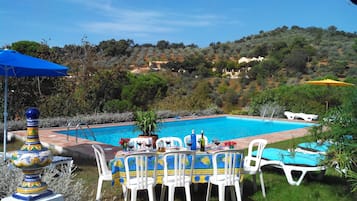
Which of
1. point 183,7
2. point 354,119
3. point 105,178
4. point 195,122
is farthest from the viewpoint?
point 183,7

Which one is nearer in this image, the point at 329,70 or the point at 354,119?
the point at 354,119

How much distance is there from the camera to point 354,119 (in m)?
3.18

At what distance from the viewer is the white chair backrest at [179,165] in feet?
14.2

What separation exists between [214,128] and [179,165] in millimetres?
11622

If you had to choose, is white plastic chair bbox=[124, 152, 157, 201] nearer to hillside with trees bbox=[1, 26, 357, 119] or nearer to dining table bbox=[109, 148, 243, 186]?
dining table bbox=[109, 148, 243, 186]

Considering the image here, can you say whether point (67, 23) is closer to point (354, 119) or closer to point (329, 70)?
point (354, 119)

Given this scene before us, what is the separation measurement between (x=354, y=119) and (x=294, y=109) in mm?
15263

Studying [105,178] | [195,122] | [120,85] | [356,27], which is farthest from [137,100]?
[356,27]

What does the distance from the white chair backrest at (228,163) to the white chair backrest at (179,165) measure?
1.07 feet

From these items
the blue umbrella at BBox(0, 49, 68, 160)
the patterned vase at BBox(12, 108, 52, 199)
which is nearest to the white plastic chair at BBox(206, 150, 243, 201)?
the patterned vase at BBox(12, 108, 52, 199)

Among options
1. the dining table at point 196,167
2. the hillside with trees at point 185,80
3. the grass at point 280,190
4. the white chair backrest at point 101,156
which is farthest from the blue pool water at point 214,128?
the dining table at point 196,167

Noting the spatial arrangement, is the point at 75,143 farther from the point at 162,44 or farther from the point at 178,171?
the point at 162,44

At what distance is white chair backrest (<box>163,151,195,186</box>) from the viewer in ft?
14.2

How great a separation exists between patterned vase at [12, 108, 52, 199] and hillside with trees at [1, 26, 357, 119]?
3.29 meters
